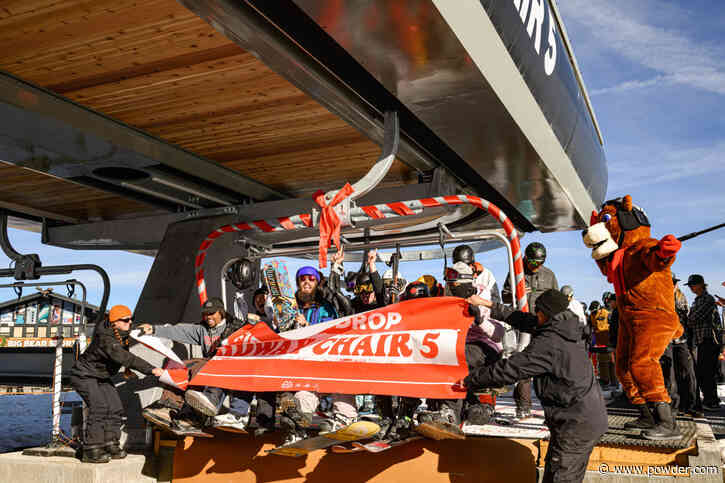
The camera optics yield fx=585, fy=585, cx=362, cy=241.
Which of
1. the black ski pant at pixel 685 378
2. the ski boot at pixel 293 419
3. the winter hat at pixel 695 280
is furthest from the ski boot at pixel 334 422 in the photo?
the winter hat at pixel 695 280

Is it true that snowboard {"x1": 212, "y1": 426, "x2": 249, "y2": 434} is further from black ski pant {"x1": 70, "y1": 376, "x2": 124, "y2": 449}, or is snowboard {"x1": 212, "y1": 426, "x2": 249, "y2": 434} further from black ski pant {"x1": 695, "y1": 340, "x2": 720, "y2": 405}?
black ski pant {"x1": 695, "y1": 340, "x2": 720, "y2": 405}

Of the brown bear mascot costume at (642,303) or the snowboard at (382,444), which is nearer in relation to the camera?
the brown bear mascot costume at (642,303)

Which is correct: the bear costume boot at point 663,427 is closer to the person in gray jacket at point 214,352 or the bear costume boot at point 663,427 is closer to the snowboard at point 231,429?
the person in gray jacket at point 214,352

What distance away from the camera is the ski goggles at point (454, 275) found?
18.4 feet

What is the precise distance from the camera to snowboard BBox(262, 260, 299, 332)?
6.77 meters

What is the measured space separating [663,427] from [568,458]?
979 mm

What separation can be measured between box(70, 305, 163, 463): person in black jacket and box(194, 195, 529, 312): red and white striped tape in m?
1.19

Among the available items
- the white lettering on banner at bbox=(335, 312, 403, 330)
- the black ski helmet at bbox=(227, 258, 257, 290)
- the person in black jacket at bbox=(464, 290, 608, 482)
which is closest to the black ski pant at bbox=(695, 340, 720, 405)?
the person in black jacket at bbox=(464, 290, 608, 482)

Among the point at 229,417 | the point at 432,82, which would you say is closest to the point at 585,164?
the point at 432,82

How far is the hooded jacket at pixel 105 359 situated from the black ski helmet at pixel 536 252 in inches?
175

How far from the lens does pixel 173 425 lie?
233 inches

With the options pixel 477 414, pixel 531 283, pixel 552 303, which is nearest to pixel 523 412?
pixel 477 414

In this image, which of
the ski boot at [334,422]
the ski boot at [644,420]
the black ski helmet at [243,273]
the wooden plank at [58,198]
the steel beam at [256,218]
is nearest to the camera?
the ski boot at [644,420]

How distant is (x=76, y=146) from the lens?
25.5ft
